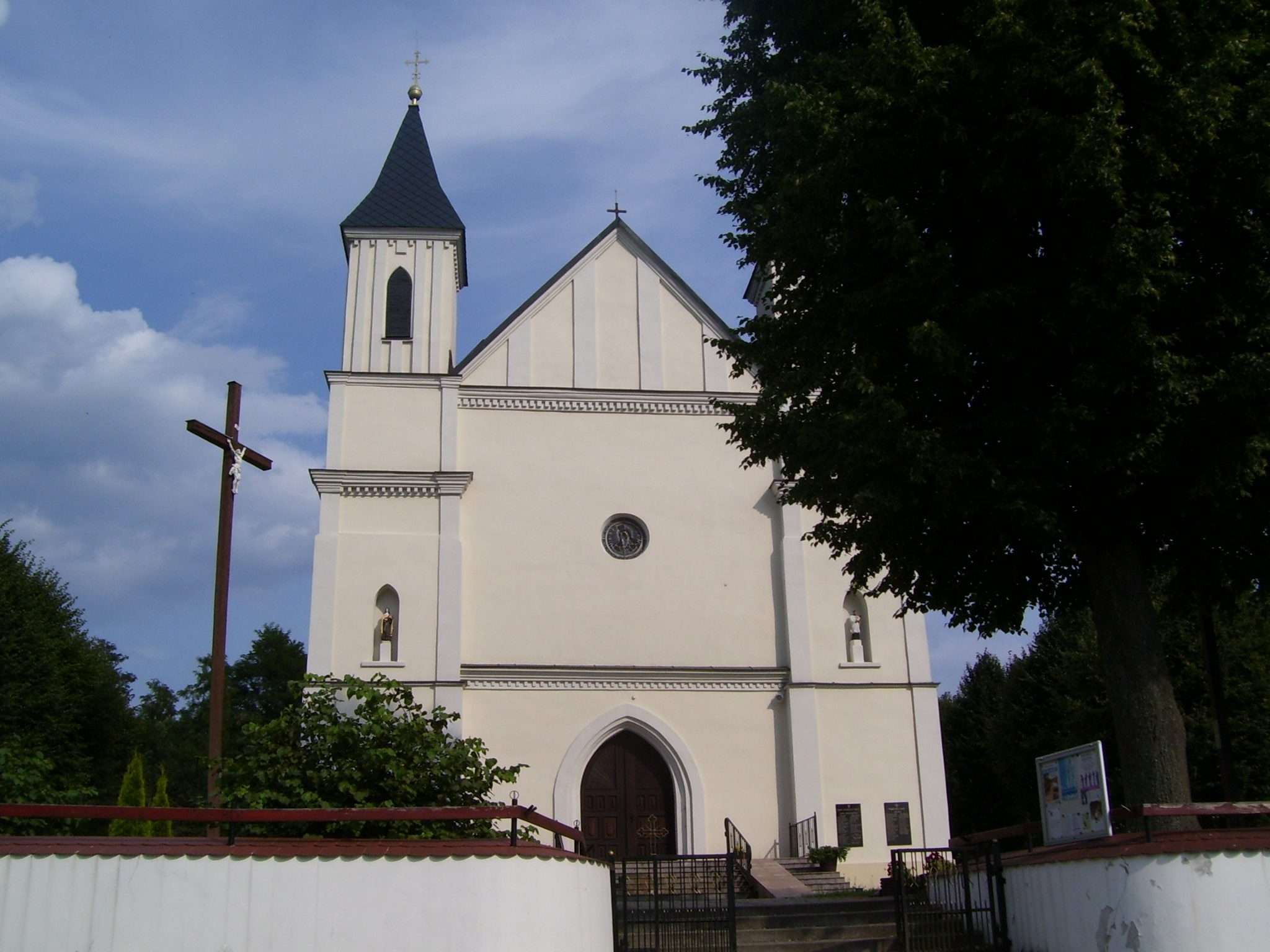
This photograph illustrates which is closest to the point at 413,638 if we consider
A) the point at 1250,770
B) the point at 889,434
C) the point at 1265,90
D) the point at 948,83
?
the point at 889,434

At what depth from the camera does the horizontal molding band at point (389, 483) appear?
22750 mm

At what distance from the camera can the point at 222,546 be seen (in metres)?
12.9

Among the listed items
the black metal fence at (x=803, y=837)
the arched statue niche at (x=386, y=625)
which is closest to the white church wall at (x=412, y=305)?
the arched statue niche at (x=386, y=625)

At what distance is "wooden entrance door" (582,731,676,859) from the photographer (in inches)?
864

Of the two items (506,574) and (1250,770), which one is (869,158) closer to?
(506,574)

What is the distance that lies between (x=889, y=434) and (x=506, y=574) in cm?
1322

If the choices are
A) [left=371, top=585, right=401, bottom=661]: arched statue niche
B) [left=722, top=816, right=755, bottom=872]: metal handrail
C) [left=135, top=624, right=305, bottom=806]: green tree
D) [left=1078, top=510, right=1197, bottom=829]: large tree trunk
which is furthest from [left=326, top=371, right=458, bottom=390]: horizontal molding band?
[left=135, top=624, right=305, bottom=806]: green tree

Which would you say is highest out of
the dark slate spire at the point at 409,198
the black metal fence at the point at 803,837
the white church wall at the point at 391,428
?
the dark slate spire at the point at 409,198

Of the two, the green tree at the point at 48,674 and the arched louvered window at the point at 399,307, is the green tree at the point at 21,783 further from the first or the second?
the green tree at the point at 48,674

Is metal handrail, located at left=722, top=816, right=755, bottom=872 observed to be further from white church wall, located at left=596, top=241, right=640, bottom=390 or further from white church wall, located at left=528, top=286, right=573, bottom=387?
white church wall, located at left=528, top=286, right=573, bottom=387

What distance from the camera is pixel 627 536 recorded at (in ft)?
77.2

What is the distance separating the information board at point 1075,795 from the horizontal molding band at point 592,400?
14.1m

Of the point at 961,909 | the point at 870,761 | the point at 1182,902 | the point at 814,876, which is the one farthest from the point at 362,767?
the point at 870,761

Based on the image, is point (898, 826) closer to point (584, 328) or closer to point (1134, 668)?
point (584, 328)
